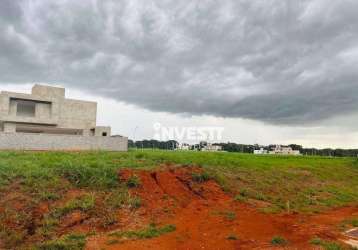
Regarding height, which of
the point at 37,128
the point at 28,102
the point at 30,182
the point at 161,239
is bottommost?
the point at 161,239

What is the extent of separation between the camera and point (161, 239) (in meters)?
7.21

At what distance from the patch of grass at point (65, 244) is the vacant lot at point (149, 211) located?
22mm

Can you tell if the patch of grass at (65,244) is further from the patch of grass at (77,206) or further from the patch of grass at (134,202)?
the patch of grass at (134,202)

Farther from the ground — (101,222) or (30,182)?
(30,182)

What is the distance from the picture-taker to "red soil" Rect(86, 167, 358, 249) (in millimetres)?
6980

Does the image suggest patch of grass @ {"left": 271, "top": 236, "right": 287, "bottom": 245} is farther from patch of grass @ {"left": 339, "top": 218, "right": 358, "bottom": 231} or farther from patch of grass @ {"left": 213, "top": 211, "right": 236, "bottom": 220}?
patch of grass @ {"left": 339, "top": 218, "right": 358, "bottom": 231}

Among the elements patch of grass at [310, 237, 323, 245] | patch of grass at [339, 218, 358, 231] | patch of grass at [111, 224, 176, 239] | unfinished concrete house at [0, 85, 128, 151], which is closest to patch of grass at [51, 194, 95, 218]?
patch of grass at [111, 224, 176, 239]

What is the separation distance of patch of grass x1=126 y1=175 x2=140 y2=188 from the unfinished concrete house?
1757cm

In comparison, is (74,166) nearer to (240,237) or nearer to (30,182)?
(30,182)

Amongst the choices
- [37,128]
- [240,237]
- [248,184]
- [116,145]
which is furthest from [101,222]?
[37,128]

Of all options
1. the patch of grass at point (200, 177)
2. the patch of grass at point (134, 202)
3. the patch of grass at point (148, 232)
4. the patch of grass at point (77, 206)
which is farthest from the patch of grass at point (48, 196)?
the patch of grass at point (200, 177)

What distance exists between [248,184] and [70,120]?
27.2m

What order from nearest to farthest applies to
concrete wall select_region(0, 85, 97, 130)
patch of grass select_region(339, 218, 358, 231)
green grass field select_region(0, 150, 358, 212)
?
patch of grass select_region(339, 218, 358, 231)
green grass field select_region(0, 150, 358, 212)
concrete wall select_region(0, 85, 97, 130)

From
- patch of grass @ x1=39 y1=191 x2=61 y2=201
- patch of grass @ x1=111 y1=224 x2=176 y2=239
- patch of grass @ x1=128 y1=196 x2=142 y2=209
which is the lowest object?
patch of grass @ x1=111 y1=224 x2=176 y2=239
